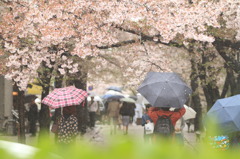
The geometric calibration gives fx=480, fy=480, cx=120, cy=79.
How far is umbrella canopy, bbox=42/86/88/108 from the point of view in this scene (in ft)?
31.7

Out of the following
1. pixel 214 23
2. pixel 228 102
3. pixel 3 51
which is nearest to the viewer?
pixel 228 102

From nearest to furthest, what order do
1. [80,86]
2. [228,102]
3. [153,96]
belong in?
1. [228,102]
2. [153,96]
3. [80,86]

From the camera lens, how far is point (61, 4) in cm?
1302

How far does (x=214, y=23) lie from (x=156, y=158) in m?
11.3

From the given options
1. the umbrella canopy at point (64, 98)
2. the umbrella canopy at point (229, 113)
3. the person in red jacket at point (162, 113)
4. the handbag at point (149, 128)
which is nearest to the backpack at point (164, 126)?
the person in red jacket at point (162, 113)

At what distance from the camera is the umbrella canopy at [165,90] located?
847cm

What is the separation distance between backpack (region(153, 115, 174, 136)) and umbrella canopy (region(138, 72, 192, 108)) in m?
0.32

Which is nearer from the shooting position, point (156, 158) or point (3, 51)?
point (156, 158)

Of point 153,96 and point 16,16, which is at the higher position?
point 16,16

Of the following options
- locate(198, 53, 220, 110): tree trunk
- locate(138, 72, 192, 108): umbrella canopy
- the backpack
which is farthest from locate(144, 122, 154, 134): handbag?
locate(198, 53, 220, 110): tree trunk

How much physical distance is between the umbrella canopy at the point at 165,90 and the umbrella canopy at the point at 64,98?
4.84 ft

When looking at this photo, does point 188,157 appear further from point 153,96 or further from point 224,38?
point 224,38

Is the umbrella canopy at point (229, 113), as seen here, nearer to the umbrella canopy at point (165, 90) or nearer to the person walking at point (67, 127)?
the umbrella canopy at point (165, 90)

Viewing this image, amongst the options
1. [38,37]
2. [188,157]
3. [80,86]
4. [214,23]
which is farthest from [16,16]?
[188,157]
